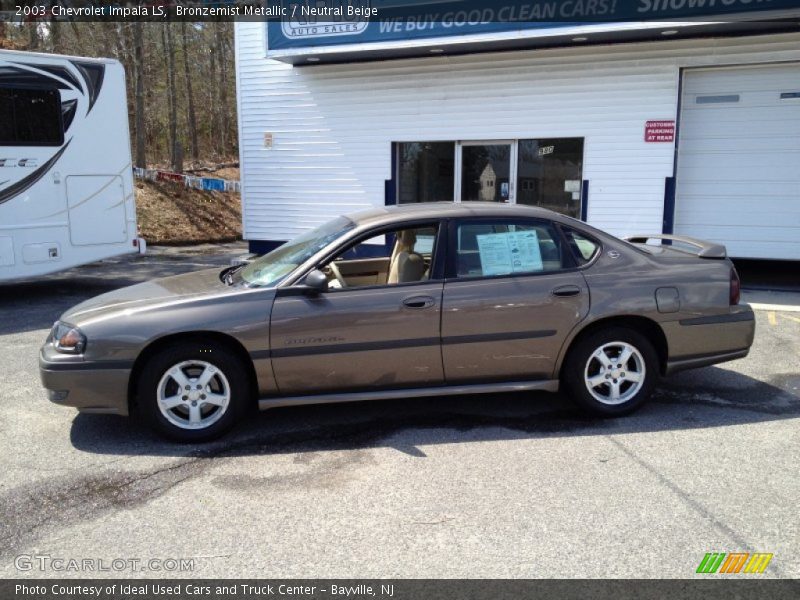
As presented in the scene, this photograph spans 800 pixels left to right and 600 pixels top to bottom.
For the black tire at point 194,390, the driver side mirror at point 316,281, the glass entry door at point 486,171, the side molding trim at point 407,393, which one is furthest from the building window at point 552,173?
the black tire at point 194,390

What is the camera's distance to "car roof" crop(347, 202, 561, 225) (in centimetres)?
482

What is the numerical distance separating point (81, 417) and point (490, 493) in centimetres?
320

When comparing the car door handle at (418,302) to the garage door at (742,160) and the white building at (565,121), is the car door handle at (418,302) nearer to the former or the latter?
the white building at (565,121)

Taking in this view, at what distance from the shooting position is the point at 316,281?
436cm

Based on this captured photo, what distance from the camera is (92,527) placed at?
11.2 ft

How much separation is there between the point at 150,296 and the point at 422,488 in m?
2.38

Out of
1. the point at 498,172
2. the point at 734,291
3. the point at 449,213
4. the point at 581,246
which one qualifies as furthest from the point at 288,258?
the point at 498,172

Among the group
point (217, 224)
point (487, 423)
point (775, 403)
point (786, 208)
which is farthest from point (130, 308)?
point (217, 224)

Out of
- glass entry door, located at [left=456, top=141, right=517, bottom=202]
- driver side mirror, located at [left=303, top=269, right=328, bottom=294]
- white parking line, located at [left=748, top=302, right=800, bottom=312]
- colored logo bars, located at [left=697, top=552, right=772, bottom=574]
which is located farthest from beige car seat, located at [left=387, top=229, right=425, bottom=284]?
glass entry door, located at [left=456, top=141, right=517, bottom=202]

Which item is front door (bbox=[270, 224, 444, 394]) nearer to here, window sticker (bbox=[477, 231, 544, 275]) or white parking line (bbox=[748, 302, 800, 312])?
window sticker (bbox=[477, 231, 544, 275])

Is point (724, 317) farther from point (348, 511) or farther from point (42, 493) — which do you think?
point (42, 493)

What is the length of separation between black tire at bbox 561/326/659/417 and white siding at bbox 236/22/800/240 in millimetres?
6431

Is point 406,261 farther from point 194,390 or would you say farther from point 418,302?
point 194,390

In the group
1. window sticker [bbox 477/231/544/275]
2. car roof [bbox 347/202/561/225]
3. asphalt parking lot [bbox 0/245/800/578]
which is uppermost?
car roof [bbox 347/202/561/225]
